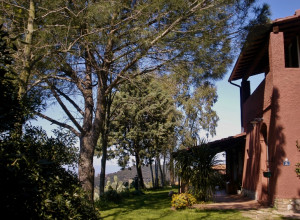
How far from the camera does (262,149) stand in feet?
42.8

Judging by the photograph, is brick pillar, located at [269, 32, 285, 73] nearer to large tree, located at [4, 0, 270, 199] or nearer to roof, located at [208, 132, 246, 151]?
large tree, located at [4, 0, 270, 199]

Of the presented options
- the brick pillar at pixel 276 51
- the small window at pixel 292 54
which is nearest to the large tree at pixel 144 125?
the small window at pixel 292 54

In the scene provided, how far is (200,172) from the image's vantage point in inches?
525

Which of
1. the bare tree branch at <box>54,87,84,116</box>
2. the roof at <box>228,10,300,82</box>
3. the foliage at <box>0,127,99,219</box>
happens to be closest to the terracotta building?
the roof at <box>228,10,300,82</box>

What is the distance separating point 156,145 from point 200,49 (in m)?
17.5

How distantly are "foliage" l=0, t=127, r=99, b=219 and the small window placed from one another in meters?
11.4

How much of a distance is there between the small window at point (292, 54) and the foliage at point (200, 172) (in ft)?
16.5

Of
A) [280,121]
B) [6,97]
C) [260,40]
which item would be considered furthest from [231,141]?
[6,97]

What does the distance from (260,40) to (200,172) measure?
591 cm

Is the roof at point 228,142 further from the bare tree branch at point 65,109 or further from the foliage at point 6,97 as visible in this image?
the foliage at point 6,97

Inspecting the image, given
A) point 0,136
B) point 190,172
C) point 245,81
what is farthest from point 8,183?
point 245,81

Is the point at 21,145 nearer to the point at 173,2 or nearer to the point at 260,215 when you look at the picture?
the point at 173,2

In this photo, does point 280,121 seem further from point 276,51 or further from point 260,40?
point 260,40

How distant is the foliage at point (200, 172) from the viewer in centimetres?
1330
